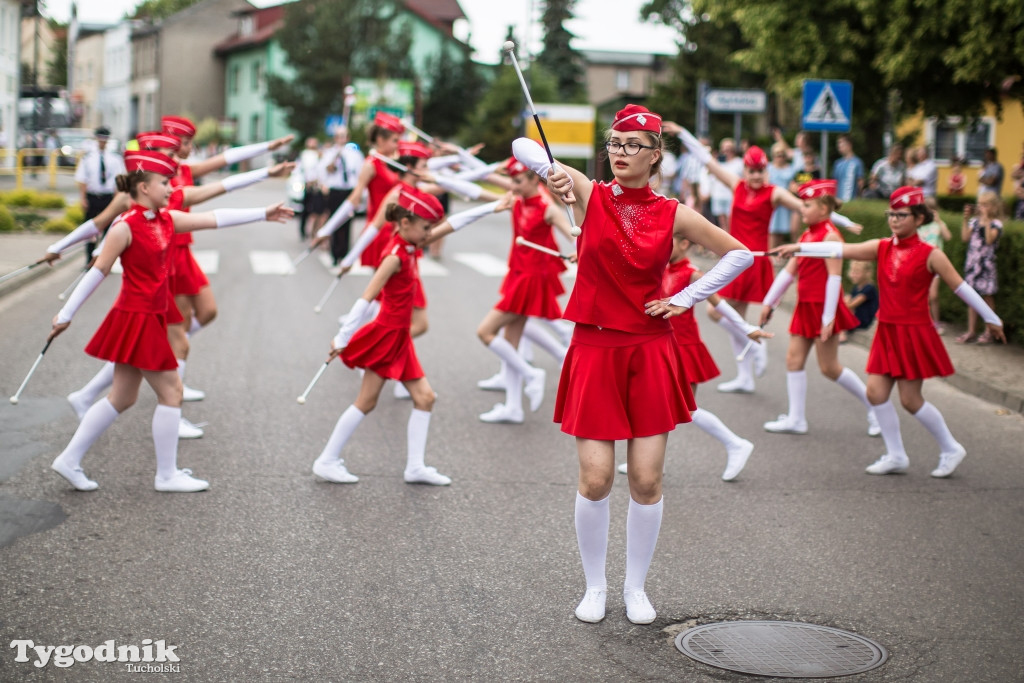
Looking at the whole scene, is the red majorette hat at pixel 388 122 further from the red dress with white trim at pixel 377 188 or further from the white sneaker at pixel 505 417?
the white sneaker at pixel 505 417

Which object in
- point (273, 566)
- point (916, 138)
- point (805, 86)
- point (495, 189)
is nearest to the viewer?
point (273, 566)

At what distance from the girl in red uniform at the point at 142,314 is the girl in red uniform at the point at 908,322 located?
144 inches

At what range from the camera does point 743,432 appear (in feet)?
28.5

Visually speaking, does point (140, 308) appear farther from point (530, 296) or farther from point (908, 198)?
point (908, 198)

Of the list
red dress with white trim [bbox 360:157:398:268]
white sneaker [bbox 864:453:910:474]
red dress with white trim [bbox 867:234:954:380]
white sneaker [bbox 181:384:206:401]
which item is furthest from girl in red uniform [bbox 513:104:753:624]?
red dress with white trim [bbox 360:157:398:268]

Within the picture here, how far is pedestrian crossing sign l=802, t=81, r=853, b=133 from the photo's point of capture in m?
15.8

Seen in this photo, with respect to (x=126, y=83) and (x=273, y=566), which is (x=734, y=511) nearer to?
(x=273, y=566)

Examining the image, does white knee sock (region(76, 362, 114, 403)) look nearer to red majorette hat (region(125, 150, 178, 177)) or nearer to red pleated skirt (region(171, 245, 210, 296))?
red pleated skirt (region(171, 245, 210, 296))

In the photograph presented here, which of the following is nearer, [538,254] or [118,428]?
[118,428]

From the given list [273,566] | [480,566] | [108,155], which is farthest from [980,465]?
[108,155]

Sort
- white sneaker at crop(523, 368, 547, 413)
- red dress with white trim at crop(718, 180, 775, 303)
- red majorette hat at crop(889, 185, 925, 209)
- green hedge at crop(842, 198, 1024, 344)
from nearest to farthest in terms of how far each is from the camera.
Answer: red majorette hat at crop(889, 185, 925, 209) < white sneaker at crop(523, 368, 547, 413) < red dress with white trim at crop(718, 180, 775, 303) < green hedge at crop(842, 198, 1024, 344)

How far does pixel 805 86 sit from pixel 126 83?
85831mm

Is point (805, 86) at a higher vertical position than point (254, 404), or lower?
higher

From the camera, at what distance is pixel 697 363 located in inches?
291
